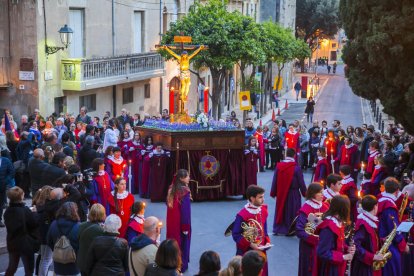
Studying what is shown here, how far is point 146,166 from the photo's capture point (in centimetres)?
1812

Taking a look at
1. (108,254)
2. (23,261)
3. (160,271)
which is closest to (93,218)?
(108,254)

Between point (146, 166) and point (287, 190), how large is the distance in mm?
4706

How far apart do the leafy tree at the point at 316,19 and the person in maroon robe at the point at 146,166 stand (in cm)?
6229

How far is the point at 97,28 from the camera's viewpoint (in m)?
30.0

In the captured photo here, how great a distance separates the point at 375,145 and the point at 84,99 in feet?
49.4

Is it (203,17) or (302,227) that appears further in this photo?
(203,17)

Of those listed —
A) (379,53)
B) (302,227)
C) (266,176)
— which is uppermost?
(379,53)

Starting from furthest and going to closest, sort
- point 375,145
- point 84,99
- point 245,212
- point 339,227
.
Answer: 1. point 84,99
2. point 375,145
3. point 245,212
4. point 339,227

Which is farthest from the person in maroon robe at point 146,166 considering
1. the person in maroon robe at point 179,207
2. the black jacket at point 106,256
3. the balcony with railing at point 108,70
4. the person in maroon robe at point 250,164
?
the balcony with railing at point 108,70

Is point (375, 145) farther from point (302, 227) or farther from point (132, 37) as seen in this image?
point (132, 37)

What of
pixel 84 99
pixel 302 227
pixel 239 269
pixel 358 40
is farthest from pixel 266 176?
pixel 239 269

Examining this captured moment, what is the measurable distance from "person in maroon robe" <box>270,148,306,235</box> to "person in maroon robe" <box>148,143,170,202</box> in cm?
361

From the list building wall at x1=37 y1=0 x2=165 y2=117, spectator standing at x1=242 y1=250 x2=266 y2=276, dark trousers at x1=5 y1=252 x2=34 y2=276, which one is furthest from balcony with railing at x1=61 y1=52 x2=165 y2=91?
spectator standing at x1=242 y1=250 x2=266 y2=276

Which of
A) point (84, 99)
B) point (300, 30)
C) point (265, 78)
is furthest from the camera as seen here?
point (300, 30)
